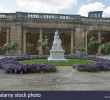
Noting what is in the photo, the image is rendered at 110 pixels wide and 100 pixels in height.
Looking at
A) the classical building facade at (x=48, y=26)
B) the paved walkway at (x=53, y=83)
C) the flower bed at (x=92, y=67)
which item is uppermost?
the classical building facade at (x=48, y=26)

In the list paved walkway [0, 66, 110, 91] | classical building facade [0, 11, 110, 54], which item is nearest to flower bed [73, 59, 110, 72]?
paved walkway [0, 66, 110, 91]

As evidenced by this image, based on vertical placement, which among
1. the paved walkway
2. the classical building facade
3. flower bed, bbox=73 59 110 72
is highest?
the classical building facade

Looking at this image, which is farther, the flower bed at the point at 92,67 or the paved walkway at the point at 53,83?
the flower bed at the point at 92,67

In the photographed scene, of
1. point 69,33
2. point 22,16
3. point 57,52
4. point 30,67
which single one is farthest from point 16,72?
point 69,33

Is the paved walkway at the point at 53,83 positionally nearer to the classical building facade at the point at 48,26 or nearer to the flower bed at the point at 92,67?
the flower bed at the point at 92,67

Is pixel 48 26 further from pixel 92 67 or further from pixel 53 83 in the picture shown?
pixel 53 83

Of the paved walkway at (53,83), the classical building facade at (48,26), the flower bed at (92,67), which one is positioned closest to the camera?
the paved walkway at (53,83)

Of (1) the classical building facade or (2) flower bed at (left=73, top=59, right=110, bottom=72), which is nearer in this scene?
(2) flower bed at (left=73, top=59, right=110, bottom=72)

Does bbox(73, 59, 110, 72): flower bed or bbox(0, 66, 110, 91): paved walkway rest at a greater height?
bbox(73, 59, 110, 72): flower bed

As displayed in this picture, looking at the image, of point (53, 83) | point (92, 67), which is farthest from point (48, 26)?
point (53, 83)

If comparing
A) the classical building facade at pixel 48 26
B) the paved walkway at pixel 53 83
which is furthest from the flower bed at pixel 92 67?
the classical building facade at pixel 48 26

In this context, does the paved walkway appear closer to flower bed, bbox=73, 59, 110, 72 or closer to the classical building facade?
flower bed, bbox=73, 59, 110, 72
